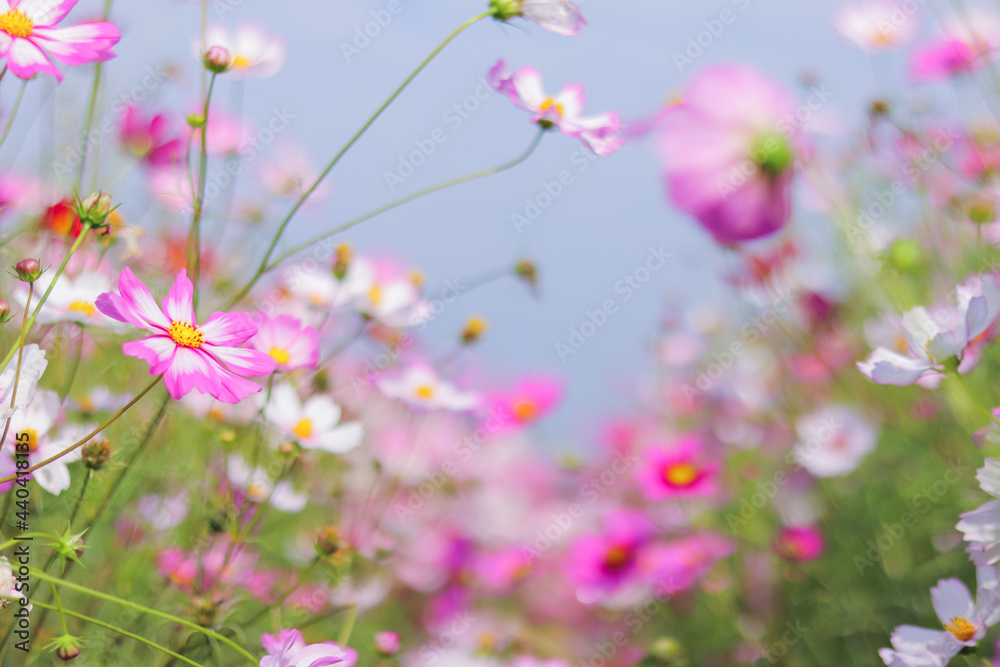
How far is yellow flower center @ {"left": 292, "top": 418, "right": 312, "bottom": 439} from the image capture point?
68 centimetres

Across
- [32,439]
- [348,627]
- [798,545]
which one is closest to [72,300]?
[32,439]

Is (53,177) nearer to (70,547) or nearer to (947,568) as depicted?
(70,547)

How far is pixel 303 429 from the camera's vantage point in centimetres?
68

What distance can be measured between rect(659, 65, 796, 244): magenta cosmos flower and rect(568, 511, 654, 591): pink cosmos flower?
0.82 meters

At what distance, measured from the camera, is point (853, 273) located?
114 centimetres

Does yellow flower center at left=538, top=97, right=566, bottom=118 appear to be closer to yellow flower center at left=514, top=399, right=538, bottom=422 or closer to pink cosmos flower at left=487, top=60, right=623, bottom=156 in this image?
pink cosmos flower at left=487, top=60, right=623, bottom=156

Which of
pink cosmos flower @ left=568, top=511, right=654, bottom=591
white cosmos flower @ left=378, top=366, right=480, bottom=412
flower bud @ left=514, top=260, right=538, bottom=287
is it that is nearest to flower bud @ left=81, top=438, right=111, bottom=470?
white cosmos flower @ left=378, top=366, right=480, bottom=412

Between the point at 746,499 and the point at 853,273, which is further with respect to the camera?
the point at 746,499

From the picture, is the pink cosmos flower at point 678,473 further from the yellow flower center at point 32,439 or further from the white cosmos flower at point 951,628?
the yellow flower center at point 32,439

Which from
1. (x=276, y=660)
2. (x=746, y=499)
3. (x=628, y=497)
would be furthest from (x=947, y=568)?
(x=276, y=660)

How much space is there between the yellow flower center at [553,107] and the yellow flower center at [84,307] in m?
0.39

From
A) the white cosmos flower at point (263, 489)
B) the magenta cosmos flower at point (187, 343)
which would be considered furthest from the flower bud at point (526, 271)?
the magenta cosmos flower at point (187, 343)

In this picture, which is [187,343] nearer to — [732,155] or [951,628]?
[732,155]

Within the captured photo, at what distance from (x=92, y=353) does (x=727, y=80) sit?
888 millimetres
